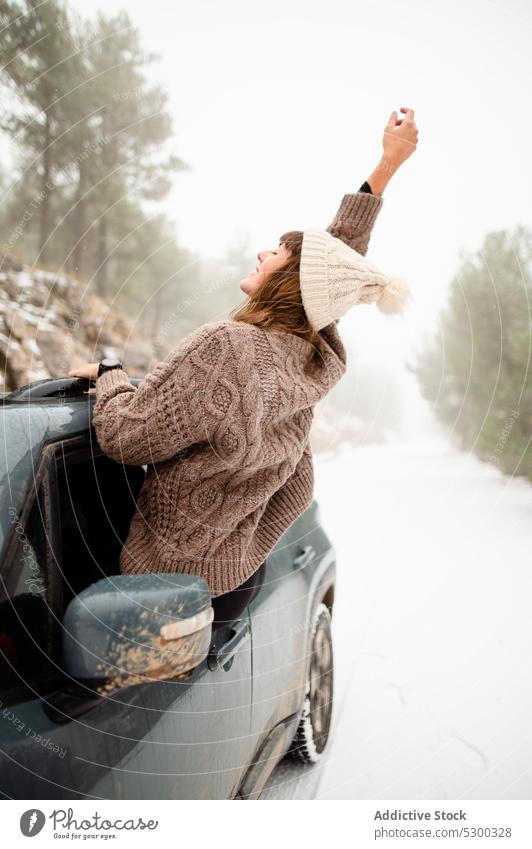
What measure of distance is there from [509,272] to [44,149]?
3.56 metres

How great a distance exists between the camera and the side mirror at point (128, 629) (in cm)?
101

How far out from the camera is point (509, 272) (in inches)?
162

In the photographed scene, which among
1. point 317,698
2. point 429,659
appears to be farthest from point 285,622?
point 429,659

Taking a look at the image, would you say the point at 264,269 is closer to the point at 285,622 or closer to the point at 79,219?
the point at 285,622

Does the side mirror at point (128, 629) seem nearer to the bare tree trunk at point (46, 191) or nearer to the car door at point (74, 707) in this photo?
the car door at point (74, 707)

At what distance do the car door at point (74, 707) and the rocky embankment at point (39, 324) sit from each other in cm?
283

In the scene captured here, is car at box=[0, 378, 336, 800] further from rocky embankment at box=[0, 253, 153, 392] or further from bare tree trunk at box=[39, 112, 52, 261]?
bare tree trunk at box=[39, 112, 52, 261]

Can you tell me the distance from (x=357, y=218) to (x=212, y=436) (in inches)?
38.6

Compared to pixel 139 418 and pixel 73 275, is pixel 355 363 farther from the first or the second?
pixel 73 275

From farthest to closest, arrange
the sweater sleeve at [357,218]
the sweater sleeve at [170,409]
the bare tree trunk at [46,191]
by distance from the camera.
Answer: the bare tree trunk at [46,191] < the sweater sleeve at [357,218] < the sweater sleeve at [170,409]

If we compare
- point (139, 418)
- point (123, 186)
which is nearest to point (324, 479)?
point (123, 186)

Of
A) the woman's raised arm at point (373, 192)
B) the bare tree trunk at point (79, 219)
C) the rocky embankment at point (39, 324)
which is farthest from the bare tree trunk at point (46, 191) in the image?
the woman's raised arm at point (373, 192)

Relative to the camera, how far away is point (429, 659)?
3271 millimetres

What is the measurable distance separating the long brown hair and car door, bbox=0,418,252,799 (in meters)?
0.60
